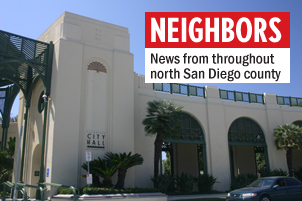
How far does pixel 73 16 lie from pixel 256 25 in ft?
38.5

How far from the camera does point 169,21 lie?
17.1 m

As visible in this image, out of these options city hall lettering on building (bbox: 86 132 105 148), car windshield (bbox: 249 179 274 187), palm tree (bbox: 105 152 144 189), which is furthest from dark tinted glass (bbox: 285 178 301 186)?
city hall lettering on building (bbox: 86 132 105 148)

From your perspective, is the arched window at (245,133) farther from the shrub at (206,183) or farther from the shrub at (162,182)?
the shrub at (162,182)

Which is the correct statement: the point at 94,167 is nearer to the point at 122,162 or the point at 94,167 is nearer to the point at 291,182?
the point at 122,162

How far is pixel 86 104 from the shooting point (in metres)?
19.1

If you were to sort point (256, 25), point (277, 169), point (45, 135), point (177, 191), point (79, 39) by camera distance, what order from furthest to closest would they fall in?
point (277, 169) < point (177, 191) < point (79, 39) < point (45, 135) < point (256, 25)

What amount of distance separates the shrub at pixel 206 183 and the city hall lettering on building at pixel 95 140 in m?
8.77

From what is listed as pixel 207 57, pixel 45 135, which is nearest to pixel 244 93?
pixel 207 57

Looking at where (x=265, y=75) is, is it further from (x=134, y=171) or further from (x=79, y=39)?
(x=79, y=39)

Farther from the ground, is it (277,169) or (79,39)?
(79,39)

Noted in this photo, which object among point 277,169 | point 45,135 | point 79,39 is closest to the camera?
point 45,135

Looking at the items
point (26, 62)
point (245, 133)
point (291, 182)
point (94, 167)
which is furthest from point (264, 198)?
point (245, 133)

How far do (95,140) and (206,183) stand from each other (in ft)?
31.6

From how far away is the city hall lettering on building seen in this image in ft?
61.1
